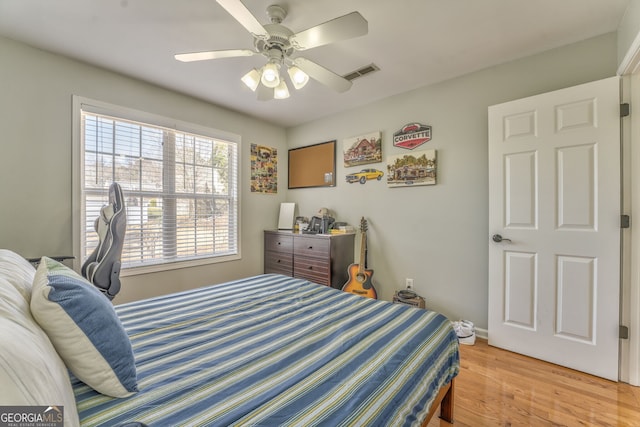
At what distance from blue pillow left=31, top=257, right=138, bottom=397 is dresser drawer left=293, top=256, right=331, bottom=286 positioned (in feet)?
7.65

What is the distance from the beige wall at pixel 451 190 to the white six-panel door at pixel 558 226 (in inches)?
7.5

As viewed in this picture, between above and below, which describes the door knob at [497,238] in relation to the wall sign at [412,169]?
below

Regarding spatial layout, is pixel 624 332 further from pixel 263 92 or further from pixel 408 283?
pixel 263 92

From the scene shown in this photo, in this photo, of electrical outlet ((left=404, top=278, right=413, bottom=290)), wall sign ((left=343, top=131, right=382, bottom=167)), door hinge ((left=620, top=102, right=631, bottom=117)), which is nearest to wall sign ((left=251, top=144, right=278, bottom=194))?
wall sign ((left=343, top=131, right=382, bottom=167))

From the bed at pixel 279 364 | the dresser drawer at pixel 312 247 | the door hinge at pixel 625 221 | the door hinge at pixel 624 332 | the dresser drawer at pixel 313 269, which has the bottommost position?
the door hinge at pixel 624 332

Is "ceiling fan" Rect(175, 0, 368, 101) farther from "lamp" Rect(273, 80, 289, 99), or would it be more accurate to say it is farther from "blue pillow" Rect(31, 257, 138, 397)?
"blue pillow" Rect(31, 257, 138, 397)

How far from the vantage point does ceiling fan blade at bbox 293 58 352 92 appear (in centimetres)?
171

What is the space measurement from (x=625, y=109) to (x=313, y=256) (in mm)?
2891

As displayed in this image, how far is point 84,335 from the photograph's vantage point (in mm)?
796

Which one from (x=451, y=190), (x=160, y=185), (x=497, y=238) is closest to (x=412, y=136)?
(x=451, y=190)

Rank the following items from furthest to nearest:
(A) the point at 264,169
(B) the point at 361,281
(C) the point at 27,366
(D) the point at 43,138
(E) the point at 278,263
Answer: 1. (A) the point at 264,169
2. (E) the point at 278,263
3. (B) the point at 361,281
4. (D) the point at 43,138
5. (C) the point at 27,366

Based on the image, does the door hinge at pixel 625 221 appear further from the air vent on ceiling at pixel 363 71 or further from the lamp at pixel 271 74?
the lamp at pixel 271 74

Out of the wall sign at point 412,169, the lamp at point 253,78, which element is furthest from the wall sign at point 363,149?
the lamp at point 253,78

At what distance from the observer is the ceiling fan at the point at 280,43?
4.38ft
